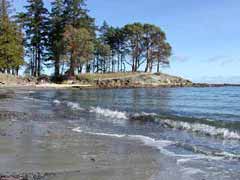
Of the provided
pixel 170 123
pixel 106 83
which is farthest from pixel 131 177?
pixel 106 83

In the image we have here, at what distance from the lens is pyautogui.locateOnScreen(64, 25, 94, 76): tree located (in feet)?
253

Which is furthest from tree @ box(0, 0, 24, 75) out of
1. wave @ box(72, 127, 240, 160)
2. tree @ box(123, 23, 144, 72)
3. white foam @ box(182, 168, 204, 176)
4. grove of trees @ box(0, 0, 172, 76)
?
white foam @ box(182, 168, 204, 176)

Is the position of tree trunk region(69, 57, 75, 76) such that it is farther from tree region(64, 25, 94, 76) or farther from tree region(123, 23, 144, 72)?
tree region(123, 23, 144, 72)

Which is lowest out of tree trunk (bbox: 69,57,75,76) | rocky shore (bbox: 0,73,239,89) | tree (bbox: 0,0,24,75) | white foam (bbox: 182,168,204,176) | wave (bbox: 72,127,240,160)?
white foam (bbox: 182,168,204,176)

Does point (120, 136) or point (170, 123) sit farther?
point (170, 123)

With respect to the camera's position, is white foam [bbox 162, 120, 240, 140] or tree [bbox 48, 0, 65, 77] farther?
tree [bbox 48, 0, 65, 77]

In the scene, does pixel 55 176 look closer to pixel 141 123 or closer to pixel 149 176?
pixel 149 176

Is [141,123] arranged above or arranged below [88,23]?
below

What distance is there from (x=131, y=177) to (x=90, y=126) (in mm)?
9933

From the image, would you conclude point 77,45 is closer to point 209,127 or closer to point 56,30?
point 56,30

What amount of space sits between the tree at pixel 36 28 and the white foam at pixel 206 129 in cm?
6697

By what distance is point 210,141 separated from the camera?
14.9m

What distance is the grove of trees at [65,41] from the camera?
73.4 m

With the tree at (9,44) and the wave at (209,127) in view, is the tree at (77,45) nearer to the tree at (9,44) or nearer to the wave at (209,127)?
the tree at (9,44)
